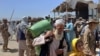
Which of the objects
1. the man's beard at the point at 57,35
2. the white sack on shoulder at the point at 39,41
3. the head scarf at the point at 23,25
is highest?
the man's beard at the point at 57,35

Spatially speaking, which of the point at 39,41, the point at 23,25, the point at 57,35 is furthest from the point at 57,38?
the point at 23,25

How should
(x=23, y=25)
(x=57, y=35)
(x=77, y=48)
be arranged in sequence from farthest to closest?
(x=23, y=25), (x=77, y=48), (x=57, y=35)

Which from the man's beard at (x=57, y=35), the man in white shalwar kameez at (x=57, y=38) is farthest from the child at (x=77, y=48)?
the man's beard at (x=57, y=35)

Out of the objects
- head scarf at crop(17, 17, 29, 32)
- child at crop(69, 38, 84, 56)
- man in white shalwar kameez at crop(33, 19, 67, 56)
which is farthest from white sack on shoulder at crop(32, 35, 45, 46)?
head scarf at crop(17, 17, 29, 32)

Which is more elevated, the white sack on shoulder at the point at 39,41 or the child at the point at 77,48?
the white sack on shoulder at the point at 39,41

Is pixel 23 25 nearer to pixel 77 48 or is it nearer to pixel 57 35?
pixel 77 48

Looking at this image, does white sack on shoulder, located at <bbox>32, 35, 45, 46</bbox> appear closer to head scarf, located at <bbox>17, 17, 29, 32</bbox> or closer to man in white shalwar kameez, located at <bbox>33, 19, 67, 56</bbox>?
man in white shalwar kameez, located at <bbox>33, 19, 67, 56</bbox>

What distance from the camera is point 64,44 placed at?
4883 mm

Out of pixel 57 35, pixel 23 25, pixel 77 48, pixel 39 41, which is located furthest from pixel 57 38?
pixel 23 25

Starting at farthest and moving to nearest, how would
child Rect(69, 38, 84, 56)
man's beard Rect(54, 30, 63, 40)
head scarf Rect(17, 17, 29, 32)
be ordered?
head scarf Rect(17, 17, 29, 32) < child Rect(69, 38, 84, 56) < man's beard Rect(54, 30, 63, 40)

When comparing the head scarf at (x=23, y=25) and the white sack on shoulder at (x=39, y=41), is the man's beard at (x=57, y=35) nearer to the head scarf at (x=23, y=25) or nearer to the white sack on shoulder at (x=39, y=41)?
the white sack on shoulder at (x=39, y=41)

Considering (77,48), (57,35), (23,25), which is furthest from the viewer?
(23,25)

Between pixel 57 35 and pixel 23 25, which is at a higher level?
pixel 57 35

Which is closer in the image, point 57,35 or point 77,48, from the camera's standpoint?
point 57,35
